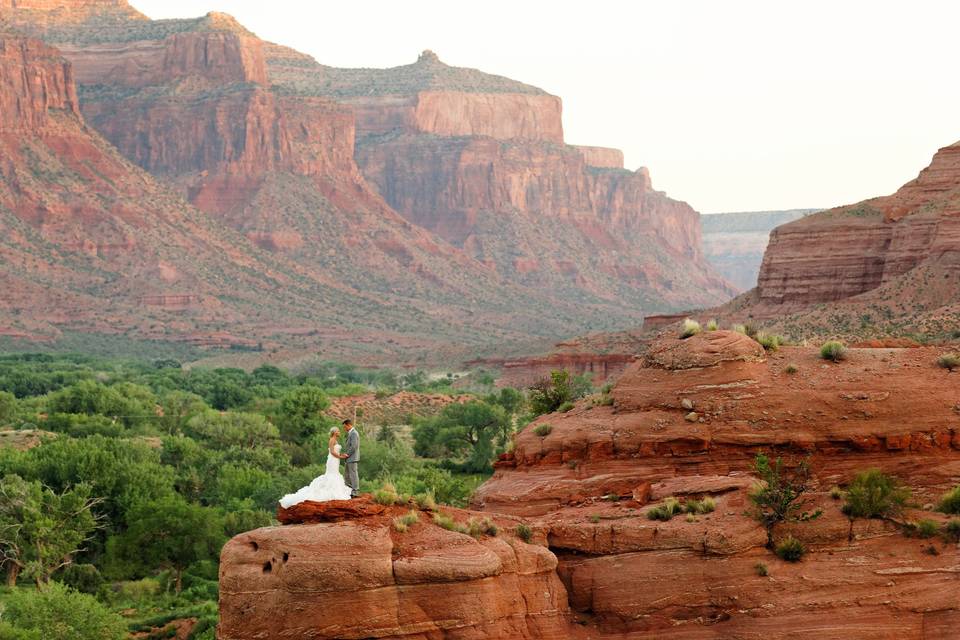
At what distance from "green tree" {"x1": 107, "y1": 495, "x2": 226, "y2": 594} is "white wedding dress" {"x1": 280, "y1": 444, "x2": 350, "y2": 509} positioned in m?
24.7

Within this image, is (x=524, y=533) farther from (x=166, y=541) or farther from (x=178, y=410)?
(x=178, y=410)

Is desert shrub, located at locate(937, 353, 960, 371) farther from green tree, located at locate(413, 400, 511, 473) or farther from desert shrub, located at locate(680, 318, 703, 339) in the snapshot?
green tree, located at locate(413, 400, 511, 473)

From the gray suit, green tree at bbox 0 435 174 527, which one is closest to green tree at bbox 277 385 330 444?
green tree at bbox 0 435 174 527

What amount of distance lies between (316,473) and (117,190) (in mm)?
135434

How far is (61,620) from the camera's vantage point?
3638 centimetres

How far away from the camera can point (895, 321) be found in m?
67.4

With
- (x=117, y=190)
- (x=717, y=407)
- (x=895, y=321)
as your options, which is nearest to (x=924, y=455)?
(x=717, y=407)

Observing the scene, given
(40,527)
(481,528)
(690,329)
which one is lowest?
(40,527)

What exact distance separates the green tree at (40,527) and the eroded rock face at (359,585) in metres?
24.0

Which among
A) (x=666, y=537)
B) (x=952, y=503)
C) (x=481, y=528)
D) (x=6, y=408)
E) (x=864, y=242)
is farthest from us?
(x=864, y=242)

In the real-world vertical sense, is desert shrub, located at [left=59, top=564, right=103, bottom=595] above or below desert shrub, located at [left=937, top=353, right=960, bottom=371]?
below

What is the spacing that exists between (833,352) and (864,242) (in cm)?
5980

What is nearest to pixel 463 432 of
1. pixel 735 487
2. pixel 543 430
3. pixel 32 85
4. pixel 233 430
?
pixel 233 430

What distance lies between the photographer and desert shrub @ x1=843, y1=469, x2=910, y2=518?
75.8 ft
